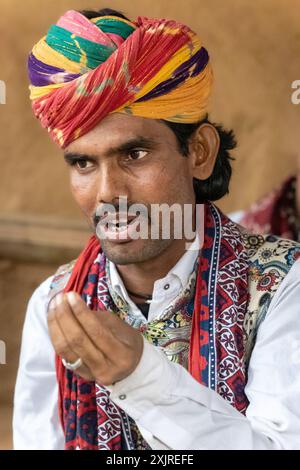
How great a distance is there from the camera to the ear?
7.97ft

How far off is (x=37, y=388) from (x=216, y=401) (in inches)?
29.5

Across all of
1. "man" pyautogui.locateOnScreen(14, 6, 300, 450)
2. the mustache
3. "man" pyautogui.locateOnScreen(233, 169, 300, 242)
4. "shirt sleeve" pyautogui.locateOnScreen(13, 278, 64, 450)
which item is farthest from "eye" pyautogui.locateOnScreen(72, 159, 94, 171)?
"man" pyautogui.locateOnScreen(233, 169, 300, 242)

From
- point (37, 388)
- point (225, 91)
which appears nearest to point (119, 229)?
point (37, 388)

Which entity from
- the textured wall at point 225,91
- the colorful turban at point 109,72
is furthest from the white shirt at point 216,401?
the textured wall at point 225,91

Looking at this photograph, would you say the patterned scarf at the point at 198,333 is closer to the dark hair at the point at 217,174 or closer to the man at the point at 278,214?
the dark hair at the point at 217,174

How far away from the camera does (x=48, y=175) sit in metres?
4.77

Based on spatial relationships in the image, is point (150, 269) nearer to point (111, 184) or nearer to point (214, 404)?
point (111, 184)

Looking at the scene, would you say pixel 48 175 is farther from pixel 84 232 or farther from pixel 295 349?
pixel 295 349

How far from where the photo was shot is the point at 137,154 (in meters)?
2.27

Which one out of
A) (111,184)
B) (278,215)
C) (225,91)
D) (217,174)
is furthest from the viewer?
(225,91)

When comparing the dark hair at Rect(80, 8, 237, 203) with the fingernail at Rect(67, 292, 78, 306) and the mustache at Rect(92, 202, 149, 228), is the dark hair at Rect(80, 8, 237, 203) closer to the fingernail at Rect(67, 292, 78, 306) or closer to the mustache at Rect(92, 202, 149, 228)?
the mustache at Rect(92, 202, 149, 228)

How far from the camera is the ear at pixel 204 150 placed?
95.6 inches

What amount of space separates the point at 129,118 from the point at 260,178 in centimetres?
254

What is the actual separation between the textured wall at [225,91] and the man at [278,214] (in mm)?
498
